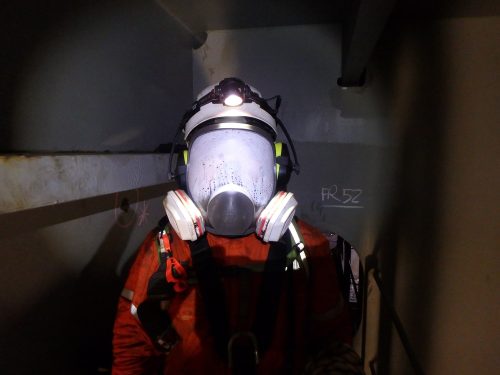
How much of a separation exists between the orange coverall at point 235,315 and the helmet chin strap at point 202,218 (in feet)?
0.52

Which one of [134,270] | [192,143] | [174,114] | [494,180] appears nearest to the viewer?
[192,143]

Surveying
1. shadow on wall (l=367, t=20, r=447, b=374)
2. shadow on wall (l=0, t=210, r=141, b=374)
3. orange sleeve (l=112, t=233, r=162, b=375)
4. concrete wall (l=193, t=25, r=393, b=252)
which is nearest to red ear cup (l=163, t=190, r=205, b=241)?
orange sleeve (l=112, t=233, r=162, b=375)

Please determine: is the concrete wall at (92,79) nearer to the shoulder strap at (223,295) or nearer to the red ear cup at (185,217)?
the red ear cup at (185,217)

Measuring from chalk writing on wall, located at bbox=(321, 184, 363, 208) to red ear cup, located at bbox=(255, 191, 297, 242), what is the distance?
2.91 ft

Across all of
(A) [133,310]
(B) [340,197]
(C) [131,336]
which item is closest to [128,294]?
(A) [133,310]

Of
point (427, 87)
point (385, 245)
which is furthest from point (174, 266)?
point (427, 87)

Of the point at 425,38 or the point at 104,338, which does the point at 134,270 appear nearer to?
the point at 104,338

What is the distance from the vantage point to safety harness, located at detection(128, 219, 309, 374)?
3.43ft

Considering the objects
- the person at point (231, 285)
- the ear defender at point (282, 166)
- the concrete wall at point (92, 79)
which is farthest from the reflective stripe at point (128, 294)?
the ear defender at point (282, 166)

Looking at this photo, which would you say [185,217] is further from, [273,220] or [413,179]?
[413,179]

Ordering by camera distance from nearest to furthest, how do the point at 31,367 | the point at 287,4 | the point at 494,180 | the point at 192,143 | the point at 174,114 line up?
the point at 31,367
the point at 192,143
the point at 494,180
the point at 287,4
the point at 174,114

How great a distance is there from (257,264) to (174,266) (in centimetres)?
30

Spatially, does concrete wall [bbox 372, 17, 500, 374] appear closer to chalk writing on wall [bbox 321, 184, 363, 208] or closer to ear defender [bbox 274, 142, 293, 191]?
chalk writing on wall [bbox 321, 184, 363, 208]

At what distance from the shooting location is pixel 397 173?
166cm
